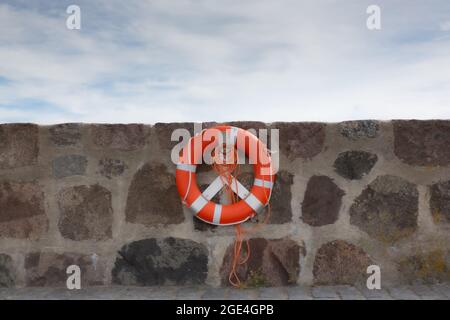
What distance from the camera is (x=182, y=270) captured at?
314cm

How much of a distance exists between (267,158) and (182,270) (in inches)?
28.8

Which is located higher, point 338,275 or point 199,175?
point 199,175

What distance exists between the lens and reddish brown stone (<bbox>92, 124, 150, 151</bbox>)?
10.3 ft

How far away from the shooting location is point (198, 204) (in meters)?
3.04

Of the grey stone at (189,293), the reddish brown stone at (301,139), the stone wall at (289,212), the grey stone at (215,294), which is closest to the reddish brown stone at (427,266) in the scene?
the stone wall at (289,212)

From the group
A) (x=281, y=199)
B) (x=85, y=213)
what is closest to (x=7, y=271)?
(x=85, y=213)

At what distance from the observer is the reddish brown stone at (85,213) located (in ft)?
10.4

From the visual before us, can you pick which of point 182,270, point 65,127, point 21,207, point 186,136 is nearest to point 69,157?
point 65,127

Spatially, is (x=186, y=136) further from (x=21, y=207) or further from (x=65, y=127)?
(x=21, y=207)

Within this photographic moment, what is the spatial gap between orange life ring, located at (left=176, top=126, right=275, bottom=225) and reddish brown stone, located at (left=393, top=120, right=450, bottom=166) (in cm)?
68

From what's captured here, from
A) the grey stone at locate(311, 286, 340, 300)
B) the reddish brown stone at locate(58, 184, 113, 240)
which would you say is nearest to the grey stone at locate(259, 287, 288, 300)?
the grey stone at locate(311, 286, 340, 300)

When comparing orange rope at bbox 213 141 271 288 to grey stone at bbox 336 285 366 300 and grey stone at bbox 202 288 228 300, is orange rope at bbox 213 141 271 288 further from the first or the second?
grey stone at bbox 336 285 366 300

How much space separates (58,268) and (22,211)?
0.36 metres
